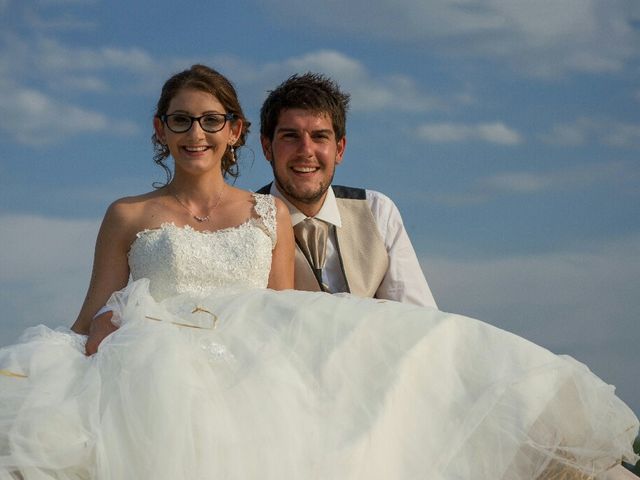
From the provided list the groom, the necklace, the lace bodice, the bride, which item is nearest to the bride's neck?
the necklace

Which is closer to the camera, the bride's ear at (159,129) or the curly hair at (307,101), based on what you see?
the bride's ear at (159,129)

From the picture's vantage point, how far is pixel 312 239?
541cm

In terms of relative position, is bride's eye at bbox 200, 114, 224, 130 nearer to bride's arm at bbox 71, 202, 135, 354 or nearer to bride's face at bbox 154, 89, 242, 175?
bride's face at bbox 154, 89, 242, 175

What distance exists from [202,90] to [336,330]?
1.64m

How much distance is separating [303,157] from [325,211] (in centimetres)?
34

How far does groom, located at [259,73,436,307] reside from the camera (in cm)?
542

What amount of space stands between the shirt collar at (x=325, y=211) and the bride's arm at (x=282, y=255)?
66 centimetres

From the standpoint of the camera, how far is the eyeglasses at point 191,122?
14.9 feet

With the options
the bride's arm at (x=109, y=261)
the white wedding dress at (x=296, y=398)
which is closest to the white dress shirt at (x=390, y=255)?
the bride's arm at (x=109, y=261)

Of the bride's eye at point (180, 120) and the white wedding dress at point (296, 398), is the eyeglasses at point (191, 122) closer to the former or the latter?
the bride's eye at point (180, 120)

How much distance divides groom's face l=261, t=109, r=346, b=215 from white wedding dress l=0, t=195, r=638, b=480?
1.64 m

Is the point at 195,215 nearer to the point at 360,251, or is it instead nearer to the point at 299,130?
the point at 299,130

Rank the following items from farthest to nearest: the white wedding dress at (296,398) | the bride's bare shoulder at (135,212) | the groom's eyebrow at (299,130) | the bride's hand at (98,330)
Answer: the groom's eyebrow at (299,130) → the bride's bare shoulder at (135,212) → the bride's hand at (98,330) → the white wedding dress at (296,398)

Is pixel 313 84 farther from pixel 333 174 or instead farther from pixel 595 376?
pixel 595 376
